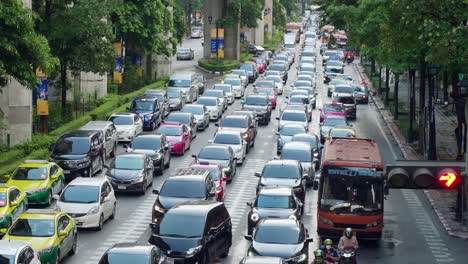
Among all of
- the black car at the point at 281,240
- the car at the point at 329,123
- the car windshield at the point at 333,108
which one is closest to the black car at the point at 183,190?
the black car at the point at 281,240

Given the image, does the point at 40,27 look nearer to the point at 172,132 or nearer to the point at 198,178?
the point at 172,132

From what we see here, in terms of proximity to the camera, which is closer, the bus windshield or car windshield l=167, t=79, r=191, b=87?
the bus windshield

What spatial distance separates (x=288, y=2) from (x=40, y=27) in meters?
130

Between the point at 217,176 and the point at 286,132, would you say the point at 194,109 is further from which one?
the point at 217,176

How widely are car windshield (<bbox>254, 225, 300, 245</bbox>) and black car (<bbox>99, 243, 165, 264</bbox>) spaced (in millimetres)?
4354

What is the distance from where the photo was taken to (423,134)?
5734 centimetres

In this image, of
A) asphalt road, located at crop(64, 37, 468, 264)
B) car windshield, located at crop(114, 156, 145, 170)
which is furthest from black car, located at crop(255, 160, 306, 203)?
car windshield, located at crop(114, 156, 145, 170)

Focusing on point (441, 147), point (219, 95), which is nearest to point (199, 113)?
point (219, 95)

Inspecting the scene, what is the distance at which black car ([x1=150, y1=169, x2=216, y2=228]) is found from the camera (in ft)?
125

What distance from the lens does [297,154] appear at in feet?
159

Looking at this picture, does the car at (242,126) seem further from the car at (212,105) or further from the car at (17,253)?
the car at (17,253)

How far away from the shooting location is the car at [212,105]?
6794 centimetres

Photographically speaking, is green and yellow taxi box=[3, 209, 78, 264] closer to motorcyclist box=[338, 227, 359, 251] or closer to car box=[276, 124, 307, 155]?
motorcyclist box=[338, 227, 359, 251]

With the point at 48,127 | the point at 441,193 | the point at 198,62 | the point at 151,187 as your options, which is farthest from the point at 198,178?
the point at 198,62
